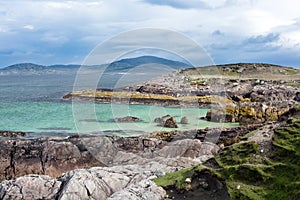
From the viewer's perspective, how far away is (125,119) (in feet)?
175

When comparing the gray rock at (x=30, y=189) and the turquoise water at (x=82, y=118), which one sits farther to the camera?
the turquoise water at (x=82, y=118)

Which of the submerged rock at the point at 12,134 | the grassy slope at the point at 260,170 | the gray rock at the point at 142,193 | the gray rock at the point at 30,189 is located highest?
the grassy slope at the point at 260,170

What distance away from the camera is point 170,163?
24.6 meters

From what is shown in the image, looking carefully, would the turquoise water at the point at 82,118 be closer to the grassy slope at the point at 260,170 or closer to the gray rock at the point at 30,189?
A: the gray rock at the point at 30,189

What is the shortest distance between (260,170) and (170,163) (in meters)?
9.11

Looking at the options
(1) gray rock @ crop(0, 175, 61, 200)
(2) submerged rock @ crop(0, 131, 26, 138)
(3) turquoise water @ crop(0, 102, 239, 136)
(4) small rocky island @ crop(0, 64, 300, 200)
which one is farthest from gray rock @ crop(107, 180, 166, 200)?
(2) submerged rock @ crop(0, 131, 26, 138)

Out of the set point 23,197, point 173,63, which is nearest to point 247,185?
point 23,197

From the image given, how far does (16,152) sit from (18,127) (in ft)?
67.5

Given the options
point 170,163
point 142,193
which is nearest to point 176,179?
point 142,193

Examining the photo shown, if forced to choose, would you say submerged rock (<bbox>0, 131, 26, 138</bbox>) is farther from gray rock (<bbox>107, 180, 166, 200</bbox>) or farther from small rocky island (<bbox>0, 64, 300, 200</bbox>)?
gray rock (<bbox>107, 180, 166, 200</bbox>)

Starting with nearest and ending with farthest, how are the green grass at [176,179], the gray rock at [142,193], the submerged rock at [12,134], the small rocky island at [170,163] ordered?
the gray rock at [142,193] < the small rocky island at [170,163] < the green grass at [176,179] < the submerged rock at [12,134]

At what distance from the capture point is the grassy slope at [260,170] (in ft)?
49.5

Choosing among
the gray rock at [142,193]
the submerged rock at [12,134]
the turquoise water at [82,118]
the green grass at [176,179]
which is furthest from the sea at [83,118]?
the gray rock at [142,193]

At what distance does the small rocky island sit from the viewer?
16047 mm
